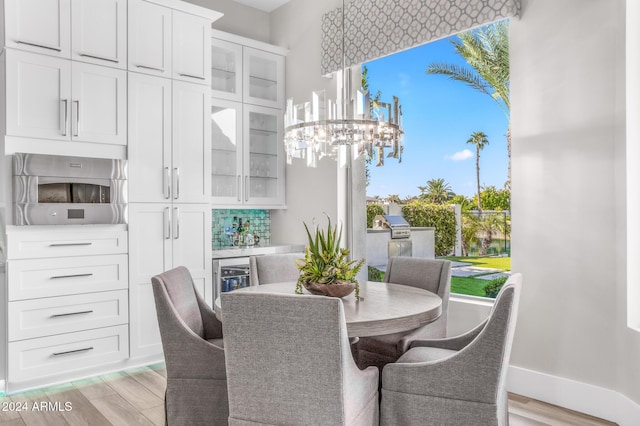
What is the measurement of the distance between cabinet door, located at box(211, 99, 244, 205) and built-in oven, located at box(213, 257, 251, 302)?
57 cm

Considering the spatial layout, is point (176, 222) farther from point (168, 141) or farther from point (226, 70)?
point (226, 70)

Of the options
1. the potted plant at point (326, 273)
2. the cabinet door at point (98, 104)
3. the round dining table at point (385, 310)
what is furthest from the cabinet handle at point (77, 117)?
the potted plant at point (326, 273)

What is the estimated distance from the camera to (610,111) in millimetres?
2662

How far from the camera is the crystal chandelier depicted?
2.56 meters

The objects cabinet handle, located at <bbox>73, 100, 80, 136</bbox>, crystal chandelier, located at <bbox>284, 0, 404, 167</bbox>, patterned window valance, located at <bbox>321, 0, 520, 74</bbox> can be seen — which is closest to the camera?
crystal chandelier, located at <bbox>284, 0, 404, 167</bbox>

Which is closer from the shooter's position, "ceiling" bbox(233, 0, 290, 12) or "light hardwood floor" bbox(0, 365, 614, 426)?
"light hardwood floor" bbox(0, 365, 614, 426)

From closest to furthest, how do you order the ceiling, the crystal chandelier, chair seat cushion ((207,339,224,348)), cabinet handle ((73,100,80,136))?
→ chair seat cushion ((207,339,224,348)), the crystal chandelier, cabinet handle ((73,100,80,136)), the ceiling

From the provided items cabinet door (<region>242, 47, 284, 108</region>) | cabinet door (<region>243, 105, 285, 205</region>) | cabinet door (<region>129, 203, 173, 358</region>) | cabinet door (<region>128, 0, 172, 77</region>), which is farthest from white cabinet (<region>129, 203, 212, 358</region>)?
cabinet door (<region>242, 47, 284, 108</region>)

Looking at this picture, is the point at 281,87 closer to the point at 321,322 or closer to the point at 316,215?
the point at 316,215

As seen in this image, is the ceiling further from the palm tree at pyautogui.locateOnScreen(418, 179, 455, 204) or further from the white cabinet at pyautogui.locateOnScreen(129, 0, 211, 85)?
the palm tree at pyautogui.locateOnScreen(418, 179, 455, 204)

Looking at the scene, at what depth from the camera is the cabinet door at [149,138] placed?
358cm

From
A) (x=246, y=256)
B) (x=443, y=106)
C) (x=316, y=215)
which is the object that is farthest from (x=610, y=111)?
(x=246, y=256)

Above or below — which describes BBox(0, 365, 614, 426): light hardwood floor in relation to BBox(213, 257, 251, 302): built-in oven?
below

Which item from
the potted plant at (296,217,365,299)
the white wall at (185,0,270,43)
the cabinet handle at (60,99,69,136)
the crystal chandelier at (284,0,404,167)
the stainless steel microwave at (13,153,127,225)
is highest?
the white wall at (185,0,270,43)
